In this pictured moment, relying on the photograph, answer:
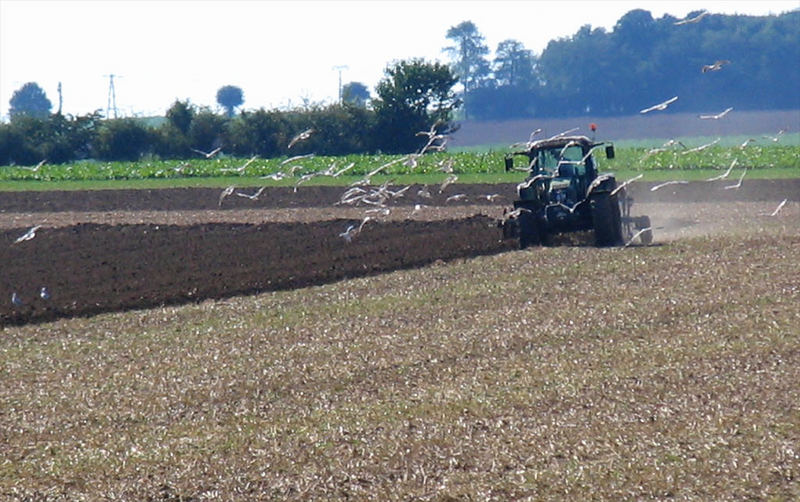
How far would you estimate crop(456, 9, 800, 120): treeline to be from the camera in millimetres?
90500

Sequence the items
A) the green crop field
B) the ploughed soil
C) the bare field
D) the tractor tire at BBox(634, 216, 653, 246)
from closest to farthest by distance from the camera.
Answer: the bare field → the ploughed soil → the tractor tire at BBox(634, 216, 653, 246) → the green crop field

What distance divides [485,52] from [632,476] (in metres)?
111

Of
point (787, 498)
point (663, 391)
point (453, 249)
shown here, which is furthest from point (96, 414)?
point (453, 249)

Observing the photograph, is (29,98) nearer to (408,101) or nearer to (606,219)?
(408,101)

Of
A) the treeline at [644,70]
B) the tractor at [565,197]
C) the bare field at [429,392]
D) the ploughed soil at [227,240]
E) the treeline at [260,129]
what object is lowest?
the bare field at [429,392]

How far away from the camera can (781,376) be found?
12258 mm

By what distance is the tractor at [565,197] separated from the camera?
2403 cm

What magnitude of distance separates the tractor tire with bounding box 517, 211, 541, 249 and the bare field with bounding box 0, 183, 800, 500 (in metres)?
3.77

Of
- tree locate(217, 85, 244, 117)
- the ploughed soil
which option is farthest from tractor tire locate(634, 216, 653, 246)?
tree locate(217, 85, 244, 117)

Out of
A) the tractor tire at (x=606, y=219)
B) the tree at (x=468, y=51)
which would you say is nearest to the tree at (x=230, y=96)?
the tree at (x=468, y=51)

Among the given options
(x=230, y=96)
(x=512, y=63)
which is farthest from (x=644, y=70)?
(x=230, y=96)

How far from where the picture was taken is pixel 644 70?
9581 cm

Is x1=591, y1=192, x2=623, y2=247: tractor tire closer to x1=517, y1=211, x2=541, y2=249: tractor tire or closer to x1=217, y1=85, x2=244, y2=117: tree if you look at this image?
x1=517, y1=211, x2=541, y2=249: tractor tire

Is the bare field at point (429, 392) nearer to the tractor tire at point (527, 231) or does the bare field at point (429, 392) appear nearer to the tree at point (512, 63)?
the tractor tire at point (527, 231)
